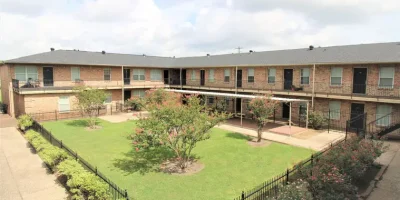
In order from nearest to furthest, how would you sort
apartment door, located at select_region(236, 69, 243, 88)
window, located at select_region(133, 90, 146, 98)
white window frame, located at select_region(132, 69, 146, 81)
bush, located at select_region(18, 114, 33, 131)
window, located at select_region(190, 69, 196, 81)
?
bush, located at select_region(18, 114, 33, 131), apartment door, located at select_region(236, 69, 243, 88), white window frame, located at select_region(132, 69, 146, 81), window, located at select_region(133, 90, 146, 98), window, located at select_region(190, 69, 196, 81)

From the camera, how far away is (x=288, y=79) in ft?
77.6

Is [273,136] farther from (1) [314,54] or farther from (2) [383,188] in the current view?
(1) [314,54]

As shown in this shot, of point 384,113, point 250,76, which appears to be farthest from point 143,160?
point 384,113

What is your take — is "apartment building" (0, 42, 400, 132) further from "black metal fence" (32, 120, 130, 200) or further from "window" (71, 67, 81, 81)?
"black metal fence" (32, 120, 130, 200)

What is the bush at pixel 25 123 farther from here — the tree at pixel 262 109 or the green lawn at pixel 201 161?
the tree at pixel 262 109

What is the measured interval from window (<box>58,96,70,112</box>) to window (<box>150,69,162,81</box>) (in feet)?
36.7

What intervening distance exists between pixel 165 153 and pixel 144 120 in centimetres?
372

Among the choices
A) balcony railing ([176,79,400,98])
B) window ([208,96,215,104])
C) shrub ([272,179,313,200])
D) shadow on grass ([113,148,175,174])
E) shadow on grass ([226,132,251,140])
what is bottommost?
shadow on grass ([113,148,175,174])

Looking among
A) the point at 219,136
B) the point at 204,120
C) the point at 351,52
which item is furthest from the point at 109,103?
the point at 351,52

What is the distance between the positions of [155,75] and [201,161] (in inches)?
910

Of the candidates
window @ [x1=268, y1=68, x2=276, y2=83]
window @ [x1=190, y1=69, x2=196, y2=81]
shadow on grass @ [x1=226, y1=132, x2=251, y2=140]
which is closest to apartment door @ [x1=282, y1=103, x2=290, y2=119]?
window @ [x1=268, y1=68, x2=276, y2=83]

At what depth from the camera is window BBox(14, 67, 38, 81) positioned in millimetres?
24016

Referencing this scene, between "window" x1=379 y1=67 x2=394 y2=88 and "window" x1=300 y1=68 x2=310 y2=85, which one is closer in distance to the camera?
"window" x1=379 y1=67 x2=394 y2=88

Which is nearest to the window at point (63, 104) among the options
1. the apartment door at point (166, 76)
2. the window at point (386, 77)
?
the apartment door at point (166, 76)
